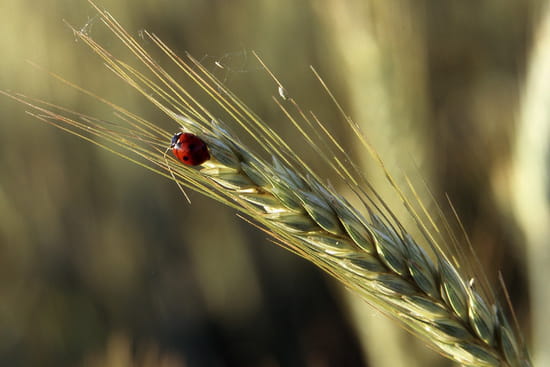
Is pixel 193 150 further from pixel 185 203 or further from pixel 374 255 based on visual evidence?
pixel 185 203

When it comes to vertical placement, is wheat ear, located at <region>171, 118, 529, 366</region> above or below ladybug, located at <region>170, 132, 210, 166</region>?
below

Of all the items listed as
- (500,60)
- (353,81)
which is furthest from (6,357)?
(500,60)

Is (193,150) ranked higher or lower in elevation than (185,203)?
lower

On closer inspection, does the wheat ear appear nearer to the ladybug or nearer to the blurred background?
the ladybug

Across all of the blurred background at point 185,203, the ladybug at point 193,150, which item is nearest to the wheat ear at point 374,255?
the ladybug at point 193,150

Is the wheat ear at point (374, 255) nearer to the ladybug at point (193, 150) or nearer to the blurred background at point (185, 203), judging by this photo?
the ladybug at point (193, 150)

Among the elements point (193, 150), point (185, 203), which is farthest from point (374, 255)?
point (185, 203)

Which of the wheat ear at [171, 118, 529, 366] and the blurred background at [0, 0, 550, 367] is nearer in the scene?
the wheat ear at [171, 118, 529, 366]

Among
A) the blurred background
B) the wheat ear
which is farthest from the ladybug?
the blurred background

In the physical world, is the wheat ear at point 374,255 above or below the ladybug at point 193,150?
below

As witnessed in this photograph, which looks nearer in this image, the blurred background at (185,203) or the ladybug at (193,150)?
the ladybug at (193,150)
